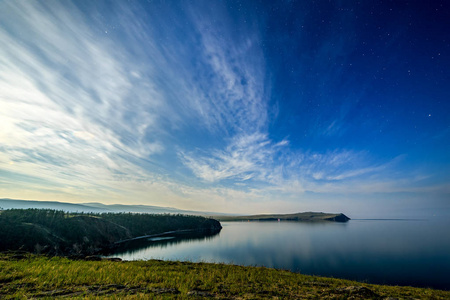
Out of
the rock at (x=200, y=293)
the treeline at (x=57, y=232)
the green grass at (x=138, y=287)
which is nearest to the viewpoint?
Answer: the green grass at (x=138, y=287)

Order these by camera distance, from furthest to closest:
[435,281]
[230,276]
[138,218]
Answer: [138,218] → [435,281] → [230,276]

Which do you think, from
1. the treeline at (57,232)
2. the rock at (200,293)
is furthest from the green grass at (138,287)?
the treeline at (57,232)

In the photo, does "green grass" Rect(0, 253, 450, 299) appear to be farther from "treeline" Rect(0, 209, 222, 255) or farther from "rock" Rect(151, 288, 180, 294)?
"treeline" Rect(0, 209, 222, 255)

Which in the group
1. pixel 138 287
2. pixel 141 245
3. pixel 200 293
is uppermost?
pixel 138 287

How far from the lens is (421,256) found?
58625 mm

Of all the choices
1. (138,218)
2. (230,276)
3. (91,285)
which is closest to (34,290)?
(91,285)

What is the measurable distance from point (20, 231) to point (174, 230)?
337 ft

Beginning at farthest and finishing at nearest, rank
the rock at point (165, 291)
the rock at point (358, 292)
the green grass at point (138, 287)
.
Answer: the rock at point (358, 292)
the rock at point (165, 291)
the green grass at point (138, 287)

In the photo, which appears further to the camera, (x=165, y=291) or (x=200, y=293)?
(x=200, y=293)

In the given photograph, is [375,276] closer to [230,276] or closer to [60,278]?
[230,276]

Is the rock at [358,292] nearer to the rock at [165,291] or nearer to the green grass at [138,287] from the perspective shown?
the green grass at [138,287]

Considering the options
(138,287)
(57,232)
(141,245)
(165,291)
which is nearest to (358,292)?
(165,291)

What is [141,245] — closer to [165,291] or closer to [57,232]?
[57,232]

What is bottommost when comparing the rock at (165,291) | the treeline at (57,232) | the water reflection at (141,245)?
the water reflection at (141,245)
